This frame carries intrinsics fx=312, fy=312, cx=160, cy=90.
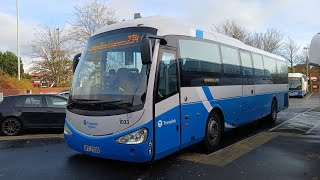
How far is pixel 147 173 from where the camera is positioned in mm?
6223

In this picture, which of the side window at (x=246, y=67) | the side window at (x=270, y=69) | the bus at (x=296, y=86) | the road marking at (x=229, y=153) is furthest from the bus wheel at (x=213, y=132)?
the bus at (x=296, y=86)

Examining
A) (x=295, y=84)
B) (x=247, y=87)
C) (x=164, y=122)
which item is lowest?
(x=164, y=122)

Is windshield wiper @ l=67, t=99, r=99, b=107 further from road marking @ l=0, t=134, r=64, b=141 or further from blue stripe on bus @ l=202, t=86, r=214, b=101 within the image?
road marking @ l=0, t=134, r=64, b=141

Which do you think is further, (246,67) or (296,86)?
(296,86)

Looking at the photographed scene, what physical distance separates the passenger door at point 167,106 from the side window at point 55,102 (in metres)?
6.39

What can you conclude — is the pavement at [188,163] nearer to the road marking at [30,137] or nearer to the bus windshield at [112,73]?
the road marking at [30,137]

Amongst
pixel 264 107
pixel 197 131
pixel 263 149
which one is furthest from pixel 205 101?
pixel 264 107

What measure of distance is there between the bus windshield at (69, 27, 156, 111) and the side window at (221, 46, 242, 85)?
3.46 meters

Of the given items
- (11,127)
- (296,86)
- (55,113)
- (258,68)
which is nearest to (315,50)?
(258,68)

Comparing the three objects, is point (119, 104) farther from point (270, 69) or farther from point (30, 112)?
point (270, 69)

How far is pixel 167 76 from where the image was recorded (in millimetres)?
6434

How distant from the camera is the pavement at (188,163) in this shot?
6.15 m

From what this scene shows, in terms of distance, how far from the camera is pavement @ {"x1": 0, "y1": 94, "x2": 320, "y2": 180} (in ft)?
20.2

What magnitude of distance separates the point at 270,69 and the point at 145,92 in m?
8.95
